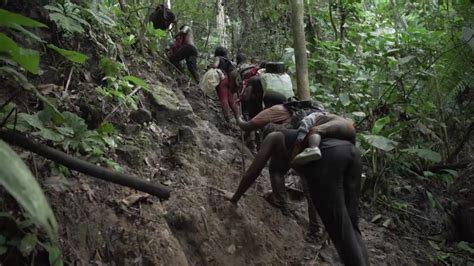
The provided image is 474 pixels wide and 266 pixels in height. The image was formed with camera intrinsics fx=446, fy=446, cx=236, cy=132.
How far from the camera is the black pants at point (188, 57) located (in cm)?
910

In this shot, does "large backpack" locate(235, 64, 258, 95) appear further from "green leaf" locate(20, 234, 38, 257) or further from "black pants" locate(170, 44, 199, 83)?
"green leaf" locate(20, 234, 38, 257)

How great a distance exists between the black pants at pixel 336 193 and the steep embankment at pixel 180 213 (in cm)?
97

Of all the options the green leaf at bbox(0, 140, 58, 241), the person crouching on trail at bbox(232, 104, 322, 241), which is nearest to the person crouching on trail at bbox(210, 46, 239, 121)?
the person crouching on trail at bbox(232, 104, 322, 241)

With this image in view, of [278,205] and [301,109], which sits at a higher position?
[301,109]

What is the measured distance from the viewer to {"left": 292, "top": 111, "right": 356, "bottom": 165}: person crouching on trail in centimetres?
398

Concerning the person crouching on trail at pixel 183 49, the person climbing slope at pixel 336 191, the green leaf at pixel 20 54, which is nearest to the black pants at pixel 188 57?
the person crouching on trail at pixel 183 49

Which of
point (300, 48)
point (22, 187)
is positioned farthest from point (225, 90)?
point (22, 187)

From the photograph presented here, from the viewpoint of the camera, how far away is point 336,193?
4117mm

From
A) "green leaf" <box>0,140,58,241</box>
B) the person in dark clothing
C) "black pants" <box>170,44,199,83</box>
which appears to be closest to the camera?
"green leaf" <box>0,140,58,241</box>

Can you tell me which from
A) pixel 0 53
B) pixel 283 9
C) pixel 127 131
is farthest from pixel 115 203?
pixel 283 9

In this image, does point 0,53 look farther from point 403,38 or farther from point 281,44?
point 281,44

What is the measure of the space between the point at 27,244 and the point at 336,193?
2.61 meters

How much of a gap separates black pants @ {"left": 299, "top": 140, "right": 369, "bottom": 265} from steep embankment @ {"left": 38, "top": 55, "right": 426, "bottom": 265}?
3.20ft

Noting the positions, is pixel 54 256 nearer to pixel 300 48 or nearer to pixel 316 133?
pixel 316 133
